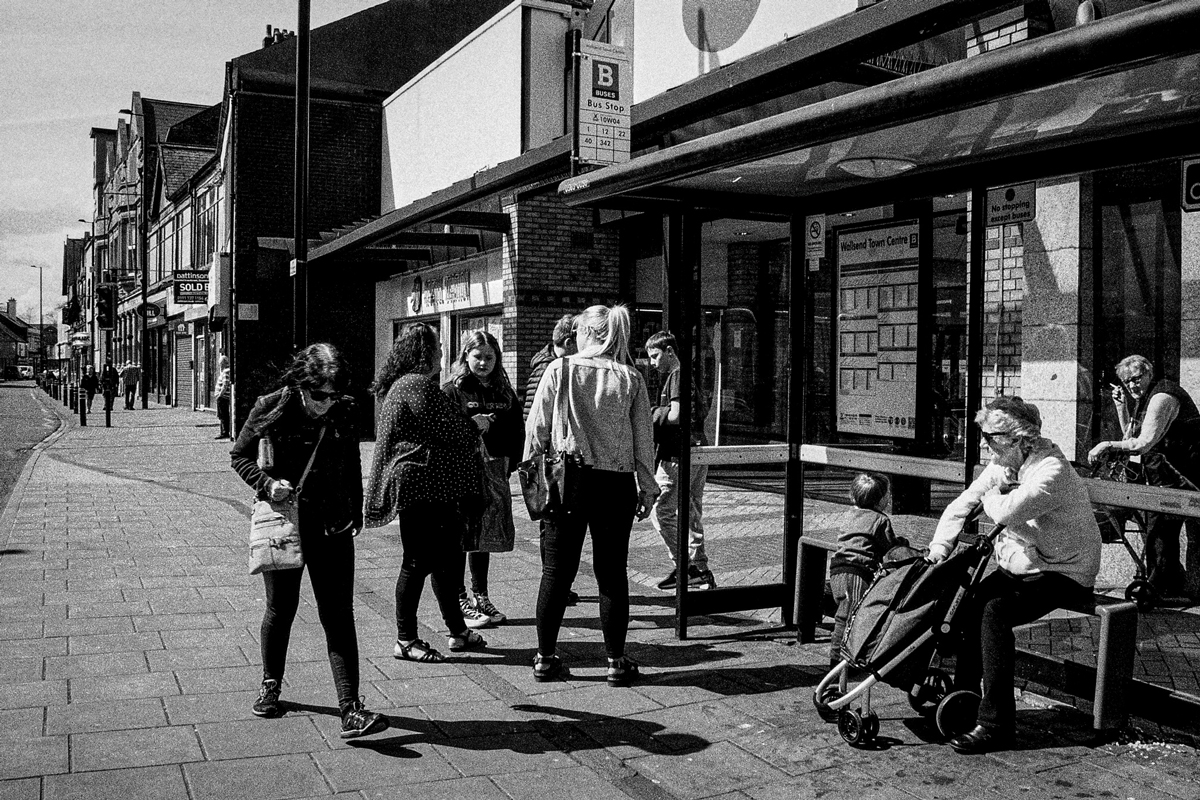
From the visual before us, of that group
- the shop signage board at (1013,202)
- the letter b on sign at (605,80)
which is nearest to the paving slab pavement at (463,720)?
the shop signage board at (1013,202)

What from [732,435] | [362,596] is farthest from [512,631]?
[732,435]

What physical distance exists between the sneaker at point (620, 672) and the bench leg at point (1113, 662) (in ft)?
6.65

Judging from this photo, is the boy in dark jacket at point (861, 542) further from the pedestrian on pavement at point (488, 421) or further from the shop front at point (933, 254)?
the pedestrian on pavement at point (488, 421)

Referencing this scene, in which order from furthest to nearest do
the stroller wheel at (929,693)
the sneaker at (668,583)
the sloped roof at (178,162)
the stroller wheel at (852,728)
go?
the sloped roof at (178,162) < the sneaker at (668,583) < the stroller wheel at (929,693) < the stroller wheel at (852,728)

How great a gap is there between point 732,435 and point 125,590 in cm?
404

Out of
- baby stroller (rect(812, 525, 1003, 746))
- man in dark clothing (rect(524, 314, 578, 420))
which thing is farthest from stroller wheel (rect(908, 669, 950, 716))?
man in dark clothing (rect(524, 314, 578, 420))

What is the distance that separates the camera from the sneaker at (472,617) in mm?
6445

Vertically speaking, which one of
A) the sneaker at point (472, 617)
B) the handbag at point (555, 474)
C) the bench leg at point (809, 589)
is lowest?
the sneaker at point (472, 617)

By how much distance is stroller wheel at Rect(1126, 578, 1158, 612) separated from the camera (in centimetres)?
654

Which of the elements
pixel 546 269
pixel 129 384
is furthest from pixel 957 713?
pixel 129 384

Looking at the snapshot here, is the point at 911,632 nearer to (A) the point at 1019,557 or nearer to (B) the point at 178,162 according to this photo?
(A) the point at 1019,557

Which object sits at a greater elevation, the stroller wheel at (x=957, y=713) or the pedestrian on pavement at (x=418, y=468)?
the pedestrian on pavement at (x=418, y=468)

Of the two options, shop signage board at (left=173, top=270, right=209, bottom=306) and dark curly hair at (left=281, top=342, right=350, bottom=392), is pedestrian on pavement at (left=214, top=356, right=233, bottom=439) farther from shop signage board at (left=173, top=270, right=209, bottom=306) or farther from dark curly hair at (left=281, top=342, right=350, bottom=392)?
dark curly hair at (left=281, top=342, right=350, bottom=392)

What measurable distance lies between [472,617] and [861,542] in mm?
2494
